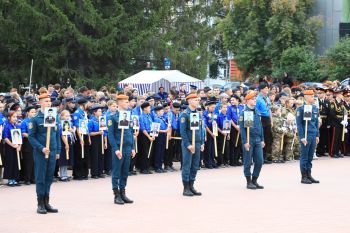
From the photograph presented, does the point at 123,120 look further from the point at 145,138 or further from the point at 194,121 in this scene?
the point at 145,138

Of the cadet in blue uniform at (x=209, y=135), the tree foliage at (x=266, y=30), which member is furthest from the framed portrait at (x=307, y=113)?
the tree foliage at (x=266, y=30)

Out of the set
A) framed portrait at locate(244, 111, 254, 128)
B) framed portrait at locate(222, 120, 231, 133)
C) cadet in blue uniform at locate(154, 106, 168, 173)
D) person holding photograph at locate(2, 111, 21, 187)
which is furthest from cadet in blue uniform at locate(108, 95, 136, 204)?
framed portrait at locate(222, 120, 231, 133)

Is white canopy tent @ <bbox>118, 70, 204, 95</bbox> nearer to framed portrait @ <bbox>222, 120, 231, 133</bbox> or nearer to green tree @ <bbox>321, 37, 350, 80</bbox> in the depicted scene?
framed portrait @ <bbox>222, 120, 231, 133</bbox>

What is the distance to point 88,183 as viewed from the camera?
55.8 feet

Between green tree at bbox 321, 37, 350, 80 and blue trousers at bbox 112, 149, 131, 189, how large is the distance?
28.6 m

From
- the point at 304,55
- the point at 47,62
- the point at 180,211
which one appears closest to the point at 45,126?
the point at 180,211

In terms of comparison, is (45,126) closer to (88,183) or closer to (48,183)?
(48,183)

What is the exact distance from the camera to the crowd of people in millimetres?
16891

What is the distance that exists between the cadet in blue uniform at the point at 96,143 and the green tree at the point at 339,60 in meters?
24.7

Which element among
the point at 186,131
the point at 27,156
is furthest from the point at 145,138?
the point at 186,131

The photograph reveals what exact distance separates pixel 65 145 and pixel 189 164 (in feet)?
12.2

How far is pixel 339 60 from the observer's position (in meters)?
41.7

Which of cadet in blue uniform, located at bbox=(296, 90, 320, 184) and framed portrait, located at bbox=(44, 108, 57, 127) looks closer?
framed portrait, located at bbox=(44, 108, 57, 127)

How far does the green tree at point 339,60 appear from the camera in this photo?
135ft
